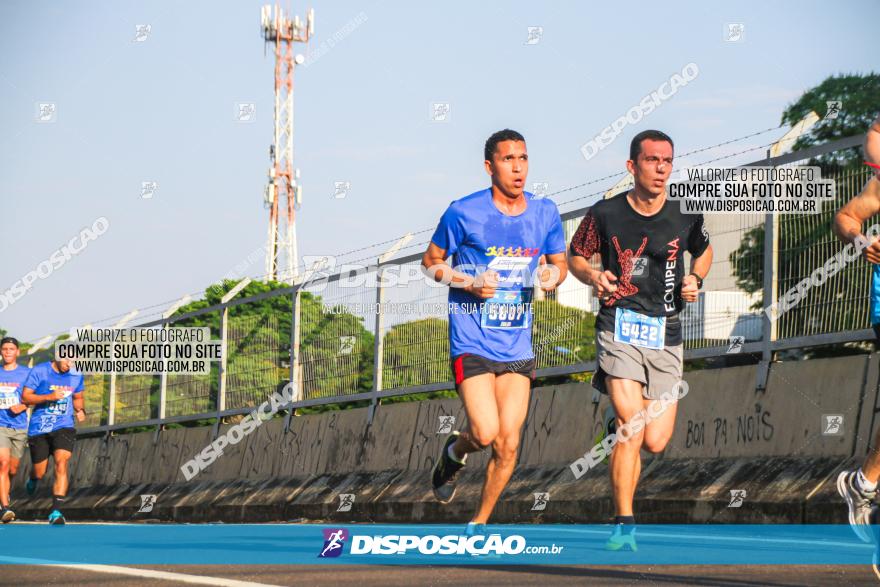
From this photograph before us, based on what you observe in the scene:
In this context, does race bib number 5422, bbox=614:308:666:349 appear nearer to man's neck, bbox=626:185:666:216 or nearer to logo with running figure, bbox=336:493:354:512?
man's neck, bbox=626:185:666:216

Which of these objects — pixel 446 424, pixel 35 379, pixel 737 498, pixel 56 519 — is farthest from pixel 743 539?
pixel 35 379

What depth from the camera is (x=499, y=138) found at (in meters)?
8.76

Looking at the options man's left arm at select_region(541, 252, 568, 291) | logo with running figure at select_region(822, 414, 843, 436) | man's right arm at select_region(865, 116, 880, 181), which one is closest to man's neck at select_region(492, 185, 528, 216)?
man's left arm at select_region(541, 252, 568, 291)

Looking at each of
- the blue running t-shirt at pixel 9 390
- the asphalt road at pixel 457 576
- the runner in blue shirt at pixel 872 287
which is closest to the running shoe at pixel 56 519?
the blue running t-shirt at pixel 9 390

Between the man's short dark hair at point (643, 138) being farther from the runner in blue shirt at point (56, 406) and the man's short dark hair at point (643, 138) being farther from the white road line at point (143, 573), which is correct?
the runner in blue shirt at point (56, 406)

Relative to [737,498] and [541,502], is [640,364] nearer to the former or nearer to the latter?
[737,498]

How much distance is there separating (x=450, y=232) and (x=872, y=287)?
2.63 m

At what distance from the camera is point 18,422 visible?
1780cm

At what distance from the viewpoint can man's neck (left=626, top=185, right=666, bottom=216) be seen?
8.45 metres

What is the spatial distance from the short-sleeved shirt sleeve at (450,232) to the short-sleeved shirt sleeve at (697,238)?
122 centimetres

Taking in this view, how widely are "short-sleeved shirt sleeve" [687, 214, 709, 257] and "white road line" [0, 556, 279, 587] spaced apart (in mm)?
3173

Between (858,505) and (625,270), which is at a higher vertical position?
(625,270)

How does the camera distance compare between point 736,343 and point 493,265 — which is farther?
point 736,343

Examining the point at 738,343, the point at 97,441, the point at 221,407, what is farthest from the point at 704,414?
the point at 97,441
